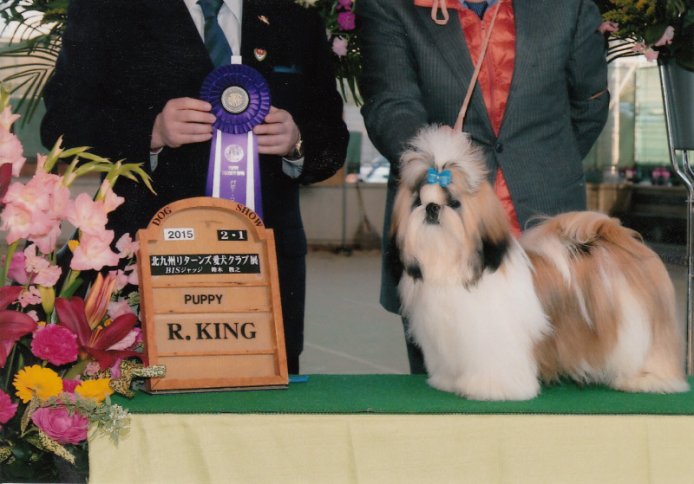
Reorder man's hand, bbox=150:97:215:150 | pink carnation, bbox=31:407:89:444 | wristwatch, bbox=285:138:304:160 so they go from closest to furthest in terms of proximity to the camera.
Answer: pink carnation, bbox=31:407:89:444
man's hand, bbox=150:97:215:150
wristwatch, bbox=285:138:304:160

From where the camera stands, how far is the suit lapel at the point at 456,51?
205 centimetres

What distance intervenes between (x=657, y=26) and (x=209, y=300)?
152cm

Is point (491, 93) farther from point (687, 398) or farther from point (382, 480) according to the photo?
point (382, 480)

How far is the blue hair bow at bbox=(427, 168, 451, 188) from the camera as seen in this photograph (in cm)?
158

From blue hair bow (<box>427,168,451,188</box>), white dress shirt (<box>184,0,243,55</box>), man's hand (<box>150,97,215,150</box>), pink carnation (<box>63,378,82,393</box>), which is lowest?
pink carnation (<box>63,378,82,393</box>)

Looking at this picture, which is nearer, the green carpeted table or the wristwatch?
the green carpeted table

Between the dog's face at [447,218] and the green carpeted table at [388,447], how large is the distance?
0.80 feet

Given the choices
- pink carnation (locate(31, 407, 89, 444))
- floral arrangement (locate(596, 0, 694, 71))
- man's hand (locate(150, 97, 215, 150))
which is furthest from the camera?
floral arrangement (locate(596, 0, 694, 71))

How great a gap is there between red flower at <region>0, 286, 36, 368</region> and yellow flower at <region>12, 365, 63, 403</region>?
44mm

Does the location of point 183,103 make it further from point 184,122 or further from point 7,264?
point 7,264

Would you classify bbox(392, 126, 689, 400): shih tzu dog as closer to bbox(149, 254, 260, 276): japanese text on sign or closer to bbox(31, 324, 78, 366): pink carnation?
bbox(149, 254, 260, 276): japanese text on sign

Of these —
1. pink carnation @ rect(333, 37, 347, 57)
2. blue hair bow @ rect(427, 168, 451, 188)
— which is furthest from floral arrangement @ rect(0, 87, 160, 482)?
pink carnation @ rect(333, 37, 347, 57)

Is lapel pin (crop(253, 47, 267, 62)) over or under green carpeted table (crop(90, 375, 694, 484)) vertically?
over

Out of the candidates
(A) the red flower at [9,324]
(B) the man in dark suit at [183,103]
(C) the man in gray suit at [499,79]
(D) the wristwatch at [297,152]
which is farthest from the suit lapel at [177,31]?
(A) the red flower at [9,324]
